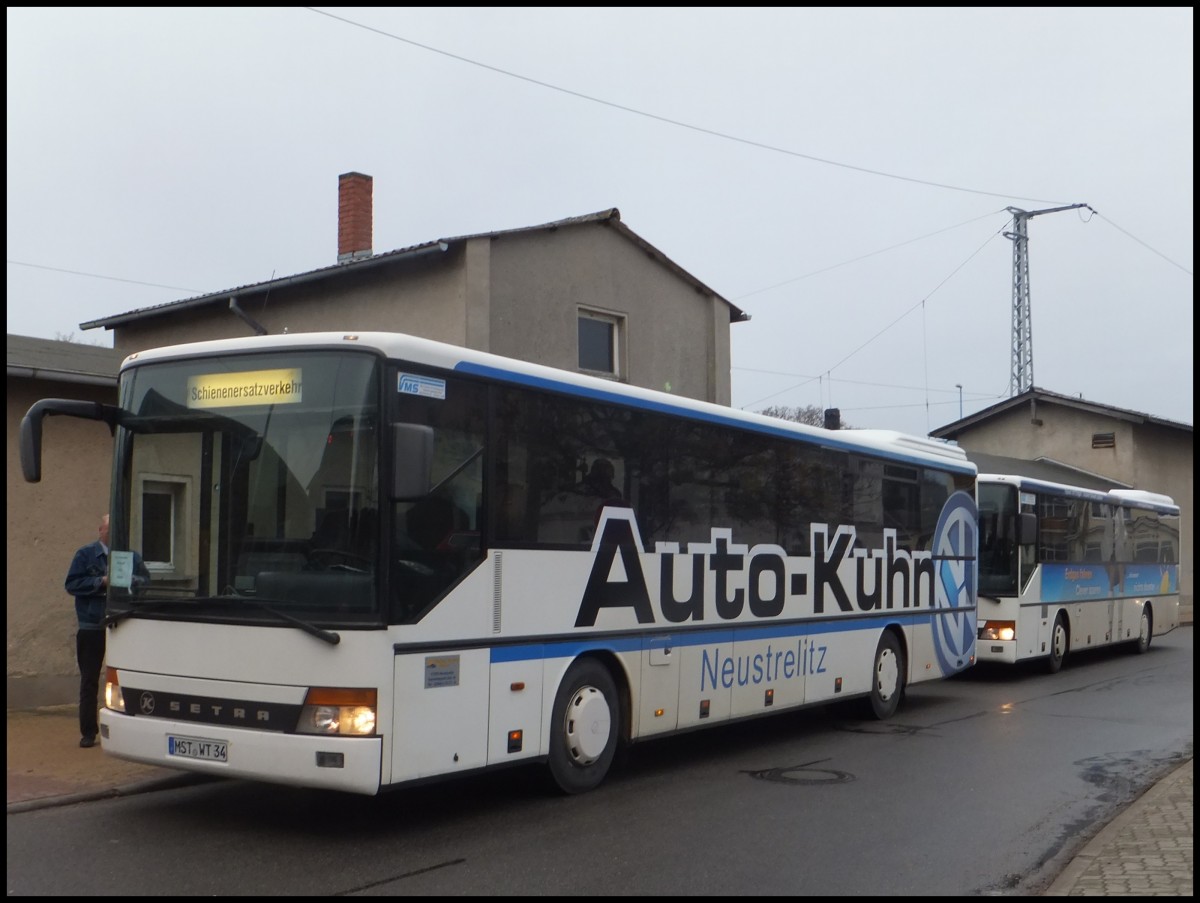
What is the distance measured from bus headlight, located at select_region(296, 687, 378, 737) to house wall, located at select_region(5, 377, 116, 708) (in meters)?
5.96

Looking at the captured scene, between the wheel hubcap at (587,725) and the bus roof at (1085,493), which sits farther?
the bus roof at (1085,493)

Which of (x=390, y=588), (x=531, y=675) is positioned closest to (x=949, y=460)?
(x=531, y=675)

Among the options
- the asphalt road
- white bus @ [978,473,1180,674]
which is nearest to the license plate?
the asphalt road

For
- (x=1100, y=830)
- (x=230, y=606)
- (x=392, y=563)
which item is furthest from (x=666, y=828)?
(x=230, y=606)

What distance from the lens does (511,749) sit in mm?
8344

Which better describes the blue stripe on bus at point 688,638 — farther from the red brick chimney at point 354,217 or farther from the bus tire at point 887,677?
the red brick chimney at point 354,217

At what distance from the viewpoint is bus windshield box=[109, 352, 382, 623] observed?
746 centimetres

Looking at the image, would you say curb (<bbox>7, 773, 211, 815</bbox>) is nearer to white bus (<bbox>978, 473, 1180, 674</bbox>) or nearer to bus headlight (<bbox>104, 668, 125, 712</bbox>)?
bus headlight (<bbox>104, 668, 125, 712</bbox>)

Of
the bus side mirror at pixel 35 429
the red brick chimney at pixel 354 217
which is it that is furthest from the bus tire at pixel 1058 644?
the bus side mirror at pixel 35 429

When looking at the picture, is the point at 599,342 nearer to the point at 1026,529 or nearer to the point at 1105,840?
the point at 1026,529

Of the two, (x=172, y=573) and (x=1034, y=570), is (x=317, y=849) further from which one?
(x=1034, y=570)

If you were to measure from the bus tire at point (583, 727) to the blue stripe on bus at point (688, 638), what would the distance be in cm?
17

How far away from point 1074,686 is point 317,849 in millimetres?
13591

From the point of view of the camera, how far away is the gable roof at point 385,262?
60.3 feet
